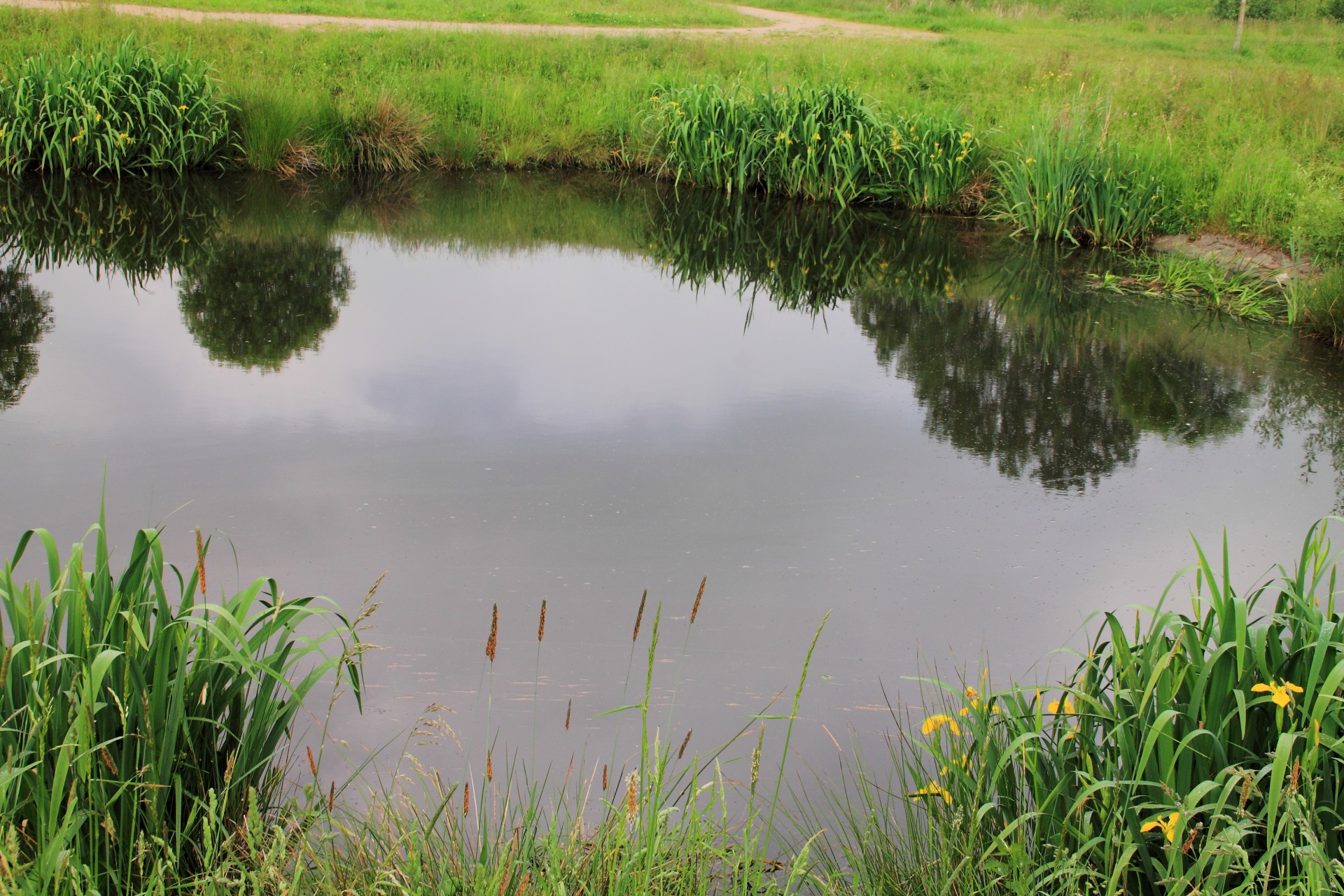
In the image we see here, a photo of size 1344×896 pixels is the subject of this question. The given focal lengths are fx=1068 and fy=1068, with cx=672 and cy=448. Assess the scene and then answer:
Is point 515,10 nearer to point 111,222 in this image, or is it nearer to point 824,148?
point 824,148

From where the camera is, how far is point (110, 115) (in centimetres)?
808

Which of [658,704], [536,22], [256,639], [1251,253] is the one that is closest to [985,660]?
[658,704]

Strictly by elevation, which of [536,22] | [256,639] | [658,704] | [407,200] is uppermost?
[536,22]

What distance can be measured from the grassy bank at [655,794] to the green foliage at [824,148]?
6.88 meters

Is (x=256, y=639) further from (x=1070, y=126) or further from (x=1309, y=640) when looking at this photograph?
(x=1070, y=126)

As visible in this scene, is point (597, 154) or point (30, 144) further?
point (597, 154)

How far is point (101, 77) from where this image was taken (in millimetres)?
8172

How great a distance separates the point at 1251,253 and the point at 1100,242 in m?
1.03

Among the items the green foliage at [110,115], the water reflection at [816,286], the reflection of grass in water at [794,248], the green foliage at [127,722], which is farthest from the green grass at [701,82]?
Result: the green foliage at [127,722]

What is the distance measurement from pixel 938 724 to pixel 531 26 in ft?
47.3

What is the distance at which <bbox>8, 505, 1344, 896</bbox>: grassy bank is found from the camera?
5.35ft

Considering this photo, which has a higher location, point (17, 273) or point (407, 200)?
point (407, 200)

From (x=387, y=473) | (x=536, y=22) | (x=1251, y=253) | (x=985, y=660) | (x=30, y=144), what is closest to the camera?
(x=985, y=660)

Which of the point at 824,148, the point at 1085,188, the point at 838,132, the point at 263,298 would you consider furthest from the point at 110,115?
the point at 1085,188
